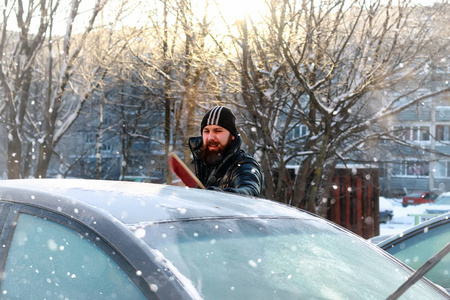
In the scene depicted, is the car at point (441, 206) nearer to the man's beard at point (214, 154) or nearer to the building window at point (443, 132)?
the man's beard at point (214, 154)

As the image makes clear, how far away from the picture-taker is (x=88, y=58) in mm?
14383

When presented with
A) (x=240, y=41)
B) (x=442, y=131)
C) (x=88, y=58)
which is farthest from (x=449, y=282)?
(x=442, y=131)

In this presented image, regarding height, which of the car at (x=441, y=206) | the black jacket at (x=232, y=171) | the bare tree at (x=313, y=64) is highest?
the bare tree at (x=313, y=64)

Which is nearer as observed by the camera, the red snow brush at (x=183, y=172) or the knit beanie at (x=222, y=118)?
the red snow brush at (x=183, y=172)

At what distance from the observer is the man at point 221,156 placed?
11.4ft

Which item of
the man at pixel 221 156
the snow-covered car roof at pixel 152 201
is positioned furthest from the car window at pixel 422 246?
the snow-covered car roof at pixel 152 201

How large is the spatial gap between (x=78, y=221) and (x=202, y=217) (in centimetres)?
39

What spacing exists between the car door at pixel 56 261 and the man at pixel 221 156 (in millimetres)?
1652

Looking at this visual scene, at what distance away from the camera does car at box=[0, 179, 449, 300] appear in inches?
58.5

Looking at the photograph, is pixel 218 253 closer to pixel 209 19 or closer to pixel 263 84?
pixel 263 84

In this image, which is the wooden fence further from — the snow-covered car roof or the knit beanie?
the snow-covered car roof

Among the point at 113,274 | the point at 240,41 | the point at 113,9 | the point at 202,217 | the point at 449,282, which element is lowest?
the point at 449,282

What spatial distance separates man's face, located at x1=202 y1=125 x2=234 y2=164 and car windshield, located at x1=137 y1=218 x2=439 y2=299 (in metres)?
1.60

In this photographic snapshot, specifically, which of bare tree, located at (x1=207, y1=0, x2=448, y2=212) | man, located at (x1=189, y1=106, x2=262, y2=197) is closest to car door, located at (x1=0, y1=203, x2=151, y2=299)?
man, located at (x1=189, y1=106, x2=262, y2=197)
